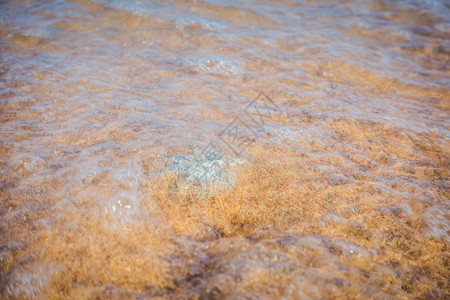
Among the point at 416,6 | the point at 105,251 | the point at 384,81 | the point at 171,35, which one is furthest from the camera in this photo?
the point at 416,6

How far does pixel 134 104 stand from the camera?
2.38 m

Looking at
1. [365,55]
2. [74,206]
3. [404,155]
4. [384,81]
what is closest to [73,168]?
[74,206]

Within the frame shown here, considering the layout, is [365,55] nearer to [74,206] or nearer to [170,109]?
[170,109]

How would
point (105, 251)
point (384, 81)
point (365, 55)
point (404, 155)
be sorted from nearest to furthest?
point (105, 251), point (404, 155), point (384, 81), point (365, 55)

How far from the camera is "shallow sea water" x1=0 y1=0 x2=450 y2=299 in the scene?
1.15 m

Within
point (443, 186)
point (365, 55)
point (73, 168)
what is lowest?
point (73, 168)

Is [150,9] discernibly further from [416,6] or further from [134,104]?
[416,6]

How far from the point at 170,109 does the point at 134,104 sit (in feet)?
1.21

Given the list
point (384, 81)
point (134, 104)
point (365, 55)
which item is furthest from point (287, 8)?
point (134, 104)

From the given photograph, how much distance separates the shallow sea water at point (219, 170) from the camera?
115cm

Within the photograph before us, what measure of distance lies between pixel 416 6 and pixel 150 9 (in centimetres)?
590

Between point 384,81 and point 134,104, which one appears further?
point 384,81

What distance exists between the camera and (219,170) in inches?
64.9

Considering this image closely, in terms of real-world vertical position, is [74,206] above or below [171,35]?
below
